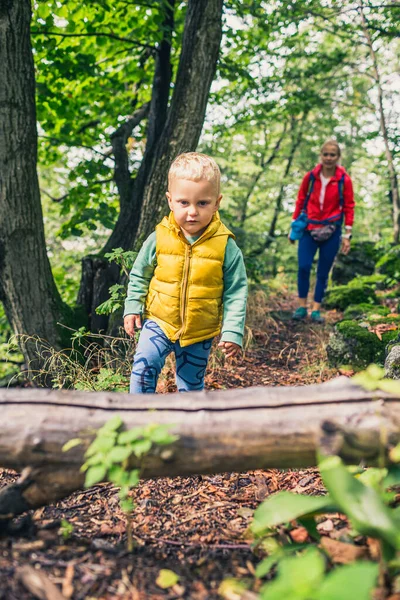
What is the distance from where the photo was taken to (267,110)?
8.57 meters

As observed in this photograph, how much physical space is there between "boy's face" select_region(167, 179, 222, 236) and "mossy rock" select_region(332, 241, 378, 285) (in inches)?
293

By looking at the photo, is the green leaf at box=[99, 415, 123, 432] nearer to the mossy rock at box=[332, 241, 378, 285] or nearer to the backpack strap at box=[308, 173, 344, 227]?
the backpack strap at box=[308, 173, 344, 227]

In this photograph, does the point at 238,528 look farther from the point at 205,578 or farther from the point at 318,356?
the point at 318,356

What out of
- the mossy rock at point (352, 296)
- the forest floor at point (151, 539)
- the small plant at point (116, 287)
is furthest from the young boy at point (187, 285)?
the mossy rock at point (352, 296)

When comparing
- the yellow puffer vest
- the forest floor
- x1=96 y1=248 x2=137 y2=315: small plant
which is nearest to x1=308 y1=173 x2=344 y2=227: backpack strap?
x1=96 y1=248 x2=137 y2=315: small plant

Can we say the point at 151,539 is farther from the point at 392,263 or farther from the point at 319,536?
the point at 392,263

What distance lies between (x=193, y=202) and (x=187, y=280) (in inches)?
19.1

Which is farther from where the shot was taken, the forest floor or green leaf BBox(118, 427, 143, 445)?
green leaf BBox(118, 427, 143, 445)

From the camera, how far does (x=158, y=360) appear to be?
296cm

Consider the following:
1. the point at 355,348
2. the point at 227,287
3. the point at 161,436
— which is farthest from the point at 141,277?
the point at 355,348

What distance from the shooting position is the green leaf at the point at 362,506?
56.9 inches

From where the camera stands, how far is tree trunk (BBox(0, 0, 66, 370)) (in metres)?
4.20

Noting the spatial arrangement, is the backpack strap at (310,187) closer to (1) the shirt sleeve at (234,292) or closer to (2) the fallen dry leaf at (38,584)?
(1) the shirt sleeve at (234,292)

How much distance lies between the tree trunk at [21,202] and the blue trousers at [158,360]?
199cm
